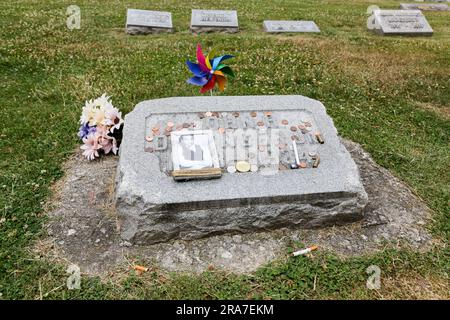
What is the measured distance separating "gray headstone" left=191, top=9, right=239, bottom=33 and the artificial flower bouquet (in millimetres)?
8105

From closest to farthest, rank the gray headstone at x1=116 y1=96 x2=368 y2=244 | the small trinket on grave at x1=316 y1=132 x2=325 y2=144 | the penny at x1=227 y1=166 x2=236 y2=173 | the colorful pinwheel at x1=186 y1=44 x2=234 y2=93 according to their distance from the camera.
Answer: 1. the gray headstone at x1=116 y1=96 x2=368 y2=244
2. the penny at x1=227 y1=166 x2=236 y2=173
3. the small trinket on grave at x1=316 y1=132 x2=325 y2=144
4. the colorful pinwheel at x1=186 y1=44 x2=234 y2=93

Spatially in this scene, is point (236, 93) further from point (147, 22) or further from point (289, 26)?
point (289, 26)

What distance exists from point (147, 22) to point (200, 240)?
401 inches

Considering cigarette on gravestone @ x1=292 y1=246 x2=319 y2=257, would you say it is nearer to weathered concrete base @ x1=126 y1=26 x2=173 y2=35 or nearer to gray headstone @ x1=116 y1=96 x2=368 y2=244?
gray headstone @ x1=116 y1=96 x2=368 y2=244

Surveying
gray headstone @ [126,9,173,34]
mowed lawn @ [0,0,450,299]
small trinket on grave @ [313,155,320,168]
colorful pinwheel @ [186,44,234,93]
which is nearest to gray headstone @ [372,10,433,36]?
mowed lawn @ [0,0,450,299]

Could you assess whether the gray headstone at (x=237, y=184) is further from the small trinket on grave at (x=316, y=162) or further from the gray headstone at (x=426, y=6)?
the gray headstone at (x=426, y=6)

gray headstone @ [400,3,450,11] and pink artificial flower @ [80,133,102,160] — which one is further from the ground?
pink artificial flower @ [80,133,102,160]

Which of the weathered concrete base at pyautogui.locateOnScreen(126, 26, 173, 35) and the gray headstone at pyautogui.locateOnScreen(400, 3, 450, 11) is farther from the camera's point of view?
the gray headstone at pyautogui.locateOnScreen(400, 3, 450, 11)

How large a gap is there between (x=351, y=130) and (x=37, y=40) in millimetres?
8956

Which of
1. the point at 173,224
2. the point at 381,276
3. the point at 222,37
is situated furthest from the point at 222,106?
the point at 222,37

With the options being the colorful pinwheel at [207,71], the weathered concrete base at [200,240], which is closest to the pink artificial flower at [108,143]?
the weathered concrete base at [200,240]

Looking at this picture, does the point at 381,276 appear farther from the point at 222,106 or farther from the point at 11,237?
the point at 11,237

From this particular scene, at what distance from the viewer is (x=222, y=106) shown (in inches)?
257

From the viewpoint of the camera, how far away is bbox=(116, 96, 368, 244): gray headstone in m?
5.02
